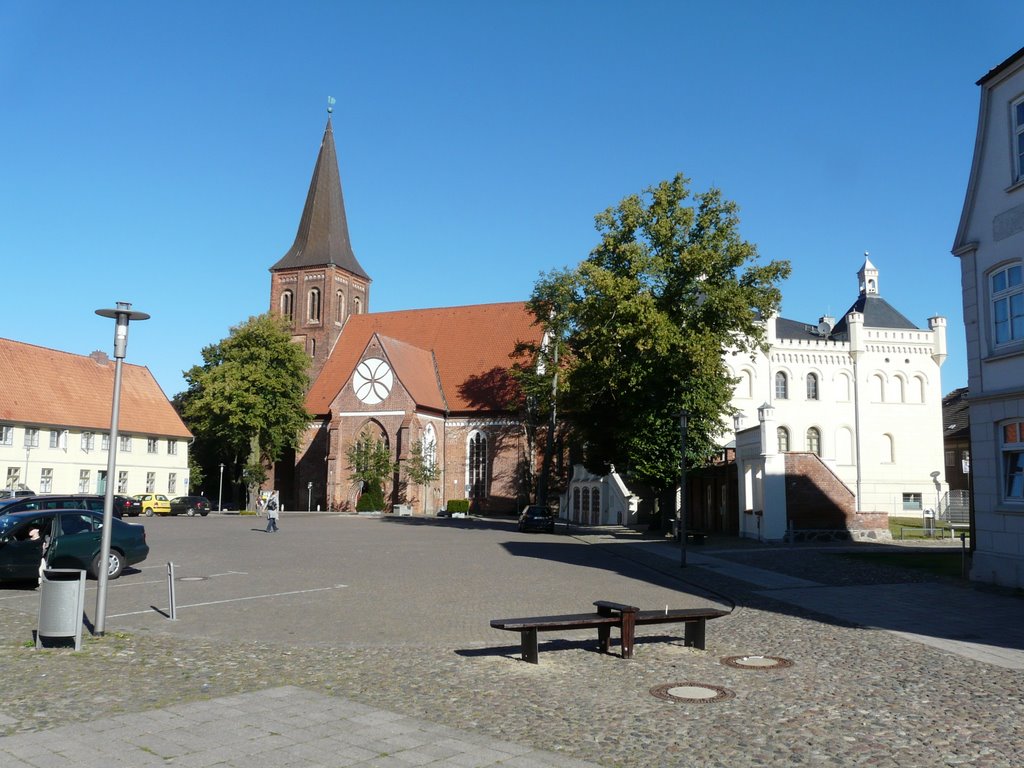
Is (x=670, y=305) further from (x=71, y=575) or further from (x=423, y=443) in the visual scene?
(x=423, y=443)

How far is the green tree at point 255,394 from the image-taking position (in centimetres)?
5828

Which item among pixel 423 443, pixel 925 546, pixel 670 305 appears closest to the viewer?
pixel 925 546

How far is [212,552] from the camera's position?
24391 millimetres

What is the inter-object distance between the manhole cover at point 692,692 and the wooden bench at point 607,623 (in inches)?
51.1

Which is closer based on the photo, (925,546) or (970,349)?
(970,349)

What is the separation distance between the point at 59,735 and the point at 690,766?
4.56 meters

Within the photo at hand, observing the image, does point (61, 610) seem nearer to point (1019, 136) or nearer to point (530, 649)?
point (530, 649)

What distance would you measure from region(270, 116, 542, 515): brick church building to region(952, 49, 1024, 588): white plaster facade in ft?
113

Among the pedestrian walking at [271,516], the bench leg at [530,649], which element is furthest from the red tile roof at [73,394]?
the bench leg at [530,649]

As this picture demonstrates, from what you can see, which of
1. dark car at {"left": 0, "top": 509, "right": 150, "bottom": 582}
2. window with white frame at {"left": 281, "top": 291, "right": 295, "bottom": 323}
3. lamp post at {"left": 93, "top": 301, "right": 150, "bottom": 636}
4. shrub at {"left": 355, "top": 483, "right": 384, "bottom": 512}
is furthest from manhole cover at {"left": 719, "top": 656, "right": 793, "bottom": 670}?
window with white frame at {"left": 281, "top": 291, "right": 295, "bottom": 323}

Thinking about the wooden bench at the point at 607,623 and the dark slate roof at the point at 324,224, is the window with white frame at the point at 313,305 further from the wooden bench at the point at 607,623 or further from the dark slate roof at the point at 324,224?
the wooden bench at the point at 607,623

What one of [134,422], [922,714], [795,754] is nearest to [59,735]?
[795,754]

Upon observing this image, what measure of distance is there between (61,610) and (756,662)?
7815 mm

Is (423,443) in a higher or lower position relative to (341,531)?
higher
